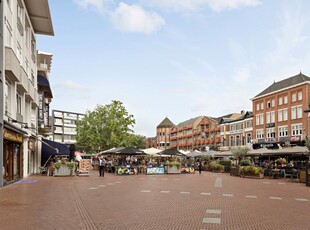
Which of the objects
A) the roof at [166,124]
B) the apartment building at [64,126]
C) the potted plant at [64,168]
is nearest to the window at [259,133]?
the potted plant at [64,168]

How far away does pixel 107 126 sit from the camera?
62.6 meters

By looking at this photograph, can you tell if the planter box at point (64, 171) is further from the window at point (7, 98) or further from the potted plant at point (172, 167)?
the potted plant at point (172, 167)

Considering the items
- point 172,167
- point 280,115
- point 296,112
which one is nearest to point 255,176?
point 172,167

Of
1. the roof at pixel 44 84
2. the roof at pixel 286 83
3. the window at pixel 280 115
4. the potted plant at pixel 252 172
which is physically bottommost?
the potted plant at pixel 252 172

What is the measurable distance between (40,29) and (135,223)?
1134 inches

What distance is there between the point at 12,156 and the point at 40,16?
44.1 feet

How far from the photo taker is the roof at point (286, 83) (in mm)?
56531

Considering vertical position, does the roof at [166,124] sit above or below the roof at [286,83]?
below

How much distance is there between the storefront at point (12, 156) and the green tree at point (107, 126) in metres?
36.9

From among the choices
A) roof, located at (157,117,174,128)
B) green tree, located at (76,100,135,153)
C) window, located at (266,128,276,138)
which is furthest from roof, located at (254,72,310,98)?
roof, located at (157,117,174,128)

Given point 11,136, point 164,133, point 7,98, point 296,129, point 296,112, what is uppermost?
point 296,112

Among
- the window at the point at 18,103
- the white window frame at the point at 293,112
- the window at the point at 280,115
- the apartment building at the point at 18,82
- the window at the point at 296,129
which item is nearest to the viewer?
the apartment building at the point at 18,82

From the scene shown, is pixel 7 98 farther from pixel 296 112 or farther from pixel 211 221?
pixel 296 112

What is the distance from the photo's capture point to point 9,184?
20344 millimetres
